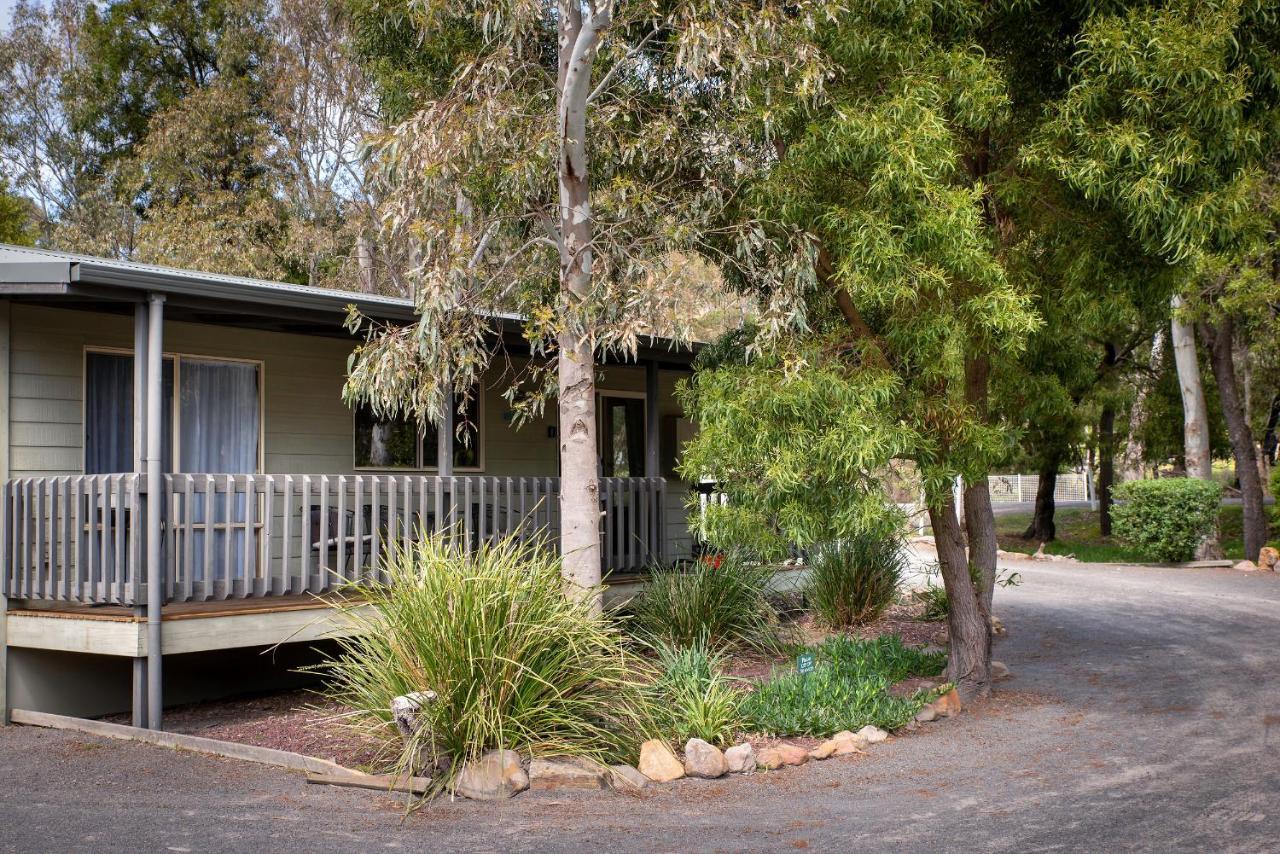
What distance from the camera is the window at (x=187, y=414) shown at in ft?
32.2

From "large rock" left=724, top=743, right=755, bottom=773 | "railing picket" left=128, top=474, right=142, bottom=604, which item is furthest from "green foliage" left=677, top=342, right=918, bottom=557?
"railing picket" left=128, top=474, right=142, bottom=604

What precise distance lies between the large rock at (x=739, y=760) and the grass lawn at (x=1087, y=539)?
15.4 m

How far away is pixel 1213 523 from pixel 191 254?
68.2 ft

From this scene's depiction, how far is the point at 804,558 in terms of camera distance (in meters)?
13.1

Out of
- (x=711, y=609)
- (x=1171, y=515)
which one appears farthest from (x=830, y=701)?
(x=1171, y=515)

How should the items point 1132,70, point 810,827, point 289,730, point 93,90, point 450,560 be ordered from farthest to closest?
point 93,90 < point 289,730 < point 1132,70 < point 450,560 < point 810,827

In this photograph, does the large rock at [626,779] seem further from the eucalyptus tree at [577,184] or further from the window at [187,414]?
the window at [187,414]

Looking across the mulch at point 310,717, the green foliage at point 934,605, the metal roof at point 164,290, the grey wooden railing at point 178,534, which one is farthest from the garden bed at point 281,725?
the green foliage at point 934,605

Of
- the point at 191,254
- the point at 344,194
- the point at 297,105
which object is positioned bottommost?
the point at 191,254

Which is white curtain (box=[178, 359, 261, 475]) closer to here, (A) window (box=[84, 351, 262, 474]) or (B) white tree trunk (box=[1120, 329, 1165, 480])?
(A) window (box=[84, 351, 262, 474])

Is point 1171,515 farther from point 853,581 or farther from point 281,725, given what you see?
point 281,725

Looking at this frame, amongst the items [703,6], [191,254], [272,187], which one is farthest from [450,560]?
[272,187]

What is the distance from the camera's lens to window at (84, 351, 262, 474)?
9.81 meters

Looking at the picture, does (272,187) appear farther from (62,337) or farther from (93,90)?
(62,337)
